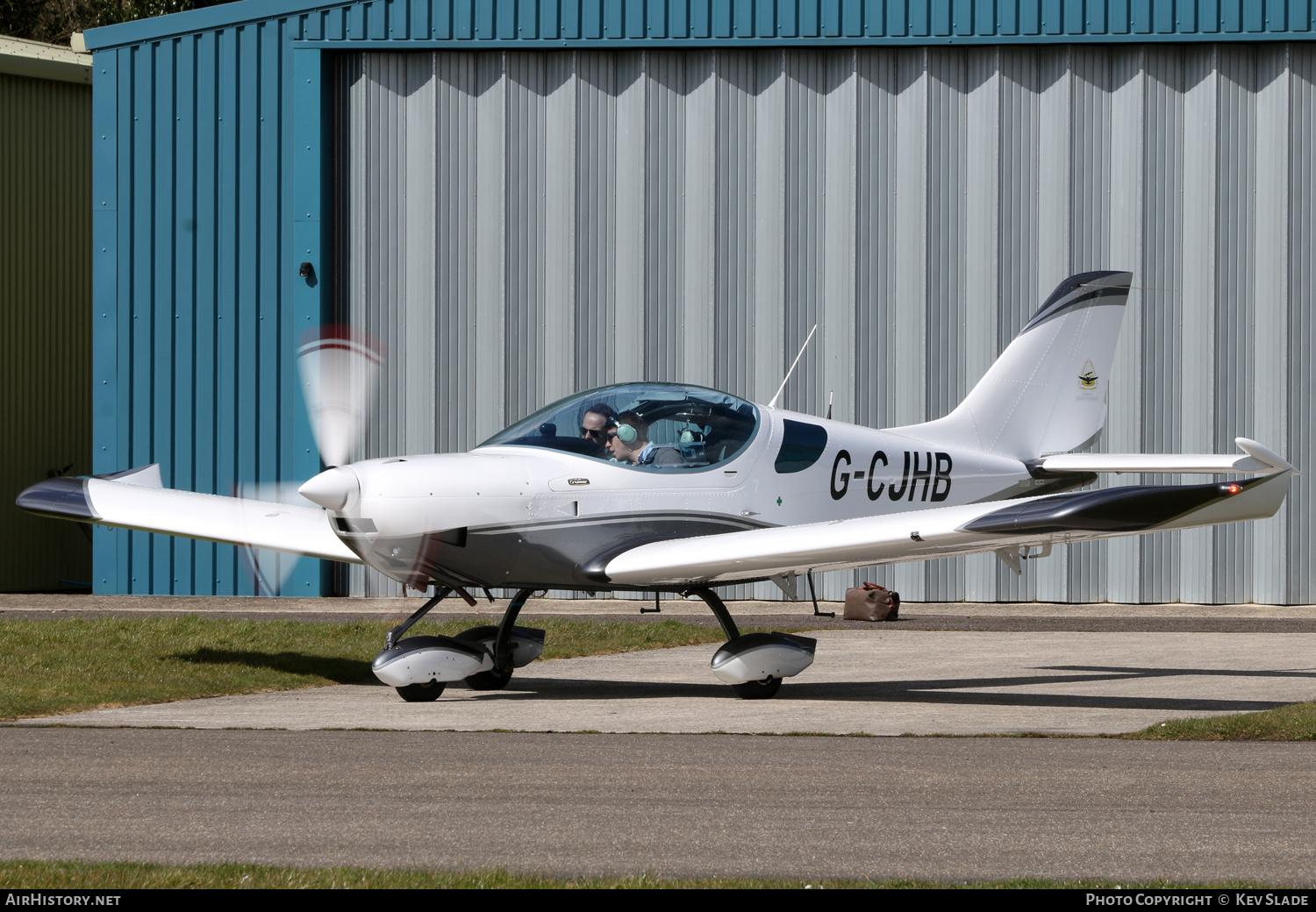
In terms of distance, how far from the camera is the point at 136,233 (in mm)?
19453

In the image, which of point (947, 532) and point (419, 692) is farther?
point (419, 692)

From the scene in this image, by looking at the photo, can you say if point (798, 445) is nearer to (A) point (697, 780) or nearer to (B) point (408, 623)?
(B) point (408, 623)

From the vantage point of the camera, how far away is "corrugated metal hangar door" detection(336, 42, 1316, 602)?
18.2 meters

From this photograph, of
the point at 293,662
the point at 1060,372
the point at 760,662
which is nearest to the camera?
the point at 760,662

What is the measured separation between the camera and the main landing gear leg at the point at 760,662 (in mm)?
9727

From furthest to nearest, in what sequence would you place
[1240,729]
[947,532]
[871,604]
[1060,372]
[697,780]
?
[871,604] < [1060,372] < [947,532] < [1240,729] < [697,780]

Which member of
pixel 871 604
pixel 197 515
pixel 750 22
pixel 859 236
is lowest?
pixel 871 604

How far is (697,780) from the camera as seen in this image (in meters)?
6.45

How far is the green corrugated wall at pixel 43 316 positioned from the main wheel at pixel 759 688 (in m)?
16.0

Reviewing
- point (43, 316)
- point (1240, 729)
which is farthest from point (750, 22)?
point (1240, 729)

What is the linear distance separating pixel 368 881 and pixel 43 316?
2046cm

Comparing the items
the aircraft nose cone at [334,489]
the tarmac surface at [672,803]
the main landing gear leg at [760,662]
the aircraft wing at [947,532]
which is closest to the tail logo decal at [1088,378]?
the aircraft wing at [947,532]

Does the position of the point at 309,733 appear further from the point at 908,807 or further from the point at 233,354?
the point at 233,354

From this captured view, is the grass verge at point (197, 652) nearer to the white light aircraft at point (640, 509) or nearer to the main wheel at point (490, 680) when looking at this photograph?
the white light aircraft at point (640, 509)
